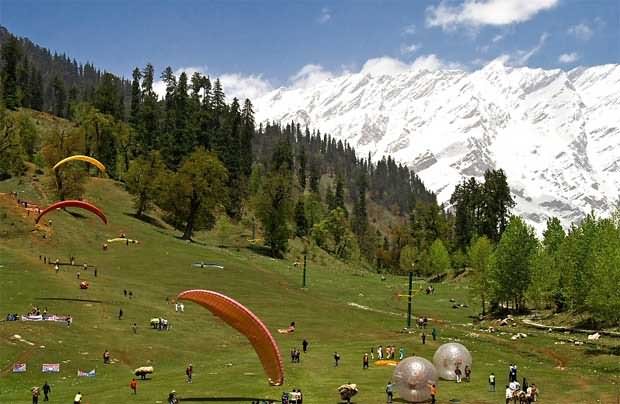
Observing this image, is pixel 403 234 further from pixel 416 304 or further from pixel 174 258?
pixel 174 258

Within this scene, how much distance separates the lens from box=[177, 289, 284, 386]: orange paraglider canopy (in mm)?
35037

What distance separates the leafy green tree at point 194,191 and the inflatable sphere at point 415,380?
84126 mm

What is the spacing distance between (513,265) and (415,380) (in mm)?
48544

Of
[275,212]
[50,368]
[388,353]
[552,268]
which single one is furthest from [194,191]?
[50,368]

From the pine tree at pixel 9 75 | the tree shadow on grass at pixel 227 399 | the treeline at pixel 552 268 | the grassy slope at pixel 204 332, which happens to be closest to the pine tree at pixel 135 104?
the pine tree at pixel 9 75

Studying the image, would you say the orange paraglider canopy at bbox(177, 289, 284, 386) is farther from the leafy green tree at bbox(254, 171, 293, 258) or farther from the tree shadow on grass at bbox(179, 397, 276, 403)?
the leafy green tree at bbox(254, 171, 293, 258)

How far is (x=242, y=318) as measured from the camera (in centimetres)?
3512

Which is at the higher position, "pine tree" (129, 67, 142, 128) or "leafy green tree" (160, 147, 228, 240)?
"pine tree" (129, 67, 142, 128)

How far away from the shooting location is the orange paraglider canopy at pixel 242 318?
35.0m

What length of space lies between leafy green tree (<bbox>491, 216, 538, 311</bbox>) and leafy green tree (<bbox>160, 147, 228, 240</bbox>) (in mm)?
57486

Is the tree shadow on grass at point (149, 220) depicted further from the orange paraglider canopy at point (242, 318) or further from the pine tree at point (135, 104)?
the orange paraglider canopy at point (242, 318)

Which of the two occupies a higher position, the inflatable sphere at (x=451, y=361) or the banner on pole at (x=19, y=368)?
the inflatable sphere at (x=451, y=361)

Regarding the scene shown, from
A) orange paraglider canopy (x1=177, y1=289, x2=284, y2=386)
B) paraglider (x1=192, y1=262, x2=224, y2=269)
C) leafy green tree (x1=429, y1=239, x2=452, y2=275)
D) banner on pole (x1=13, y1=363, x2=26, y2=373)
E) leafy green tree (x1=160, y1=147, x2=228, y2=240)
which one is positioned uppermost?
leafy green tree (x1=160, y1=147, x2=228, y2=240)

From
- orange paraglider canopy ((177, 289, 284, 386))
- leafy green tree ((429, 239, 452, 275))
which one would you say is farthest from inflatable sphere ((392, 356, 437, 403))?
leafy green tree ((429, 239, 452, 275))
